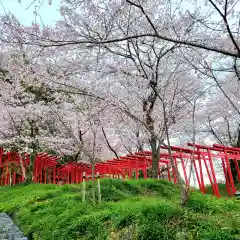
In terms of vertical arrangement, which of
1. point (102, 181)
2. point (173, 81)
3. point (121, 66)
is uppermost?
point (121, 66)

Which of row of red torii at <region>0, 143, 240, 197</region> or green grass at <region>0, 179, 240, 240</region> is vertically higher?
row of red torii at <region>0, 143, 240, 197</region>

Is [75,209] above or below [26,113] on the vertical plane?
below

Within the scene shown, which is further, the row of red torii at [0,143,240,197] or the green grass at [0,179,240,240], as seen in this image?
the row of red torii at [0,143,240,197]

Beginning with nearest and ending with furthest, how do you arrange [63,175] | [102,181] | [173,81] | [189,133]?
1. [102,181]
2. [173,81]
3. [189,133]
4. [63,175]

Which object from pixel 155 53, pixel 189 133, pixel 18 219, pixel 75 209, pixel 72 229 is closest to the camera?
pixel 72 229

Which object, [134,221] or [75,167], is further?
[75,167]

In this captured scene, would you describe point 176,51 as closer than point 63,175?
Yes

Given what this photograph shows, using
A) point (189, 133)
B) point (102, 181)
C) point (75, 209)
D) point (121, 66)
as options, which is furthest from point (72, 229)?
point (189, 133)

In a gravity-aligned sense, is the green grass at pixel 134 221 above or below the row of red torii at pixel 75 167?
below

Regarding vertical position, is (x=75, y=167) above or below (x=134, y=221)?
above

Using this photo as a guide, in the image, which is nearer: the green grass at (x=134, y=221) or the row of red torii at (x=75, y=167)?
the green grass at (x=134, y=221)

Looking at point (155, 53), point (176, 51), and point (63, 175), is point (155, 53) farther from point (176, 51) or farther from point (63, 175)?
point (63, 175)

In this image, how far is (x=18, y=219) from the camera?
735cm

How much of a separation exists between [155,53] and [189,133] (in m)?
11.6
